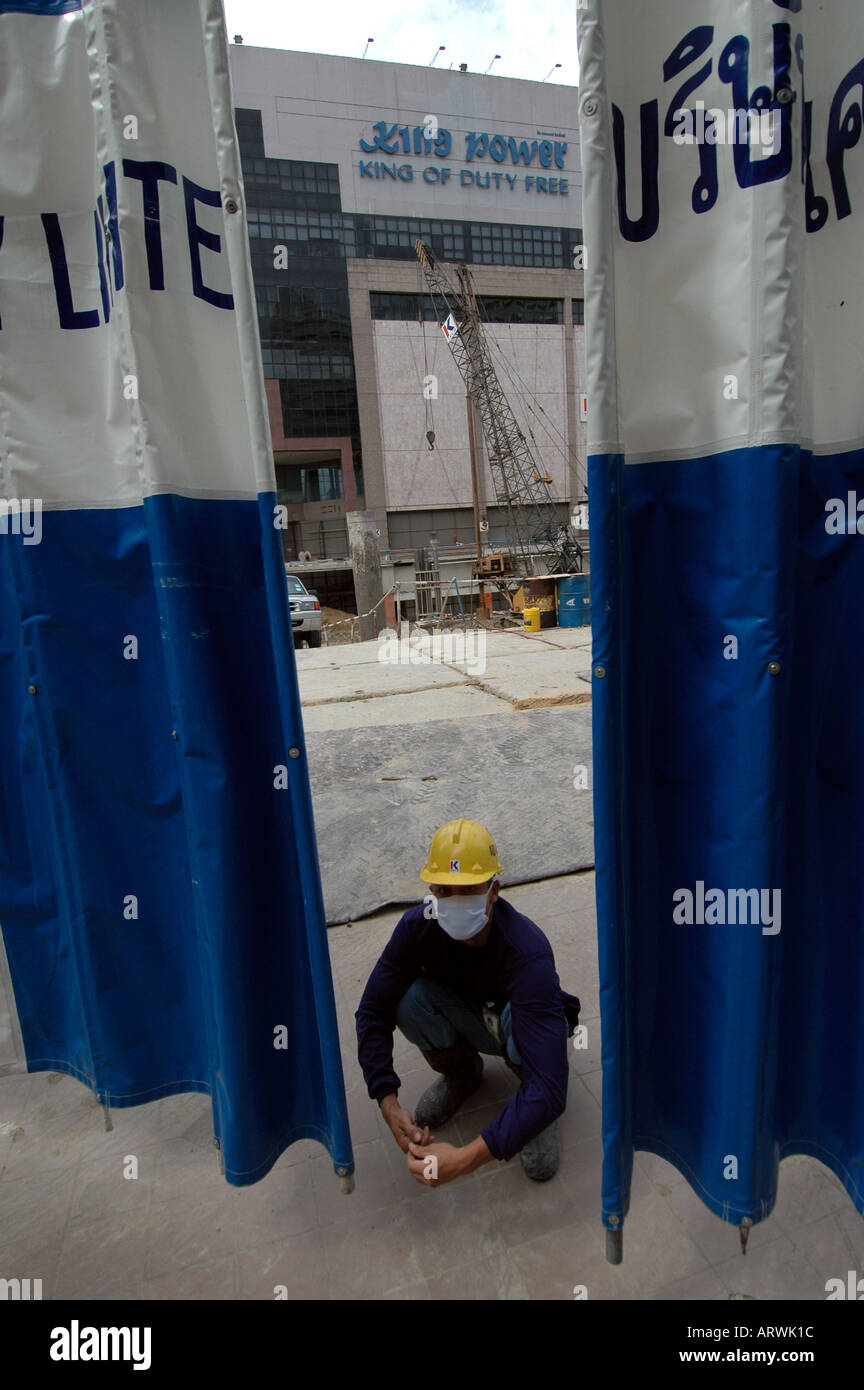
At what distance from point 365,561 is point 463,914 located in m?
31.4

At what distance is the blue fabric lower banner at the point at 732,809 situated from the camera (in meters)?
1.37

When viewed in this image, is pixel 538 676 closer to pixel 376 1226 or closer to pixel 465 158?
pixel 376 1226

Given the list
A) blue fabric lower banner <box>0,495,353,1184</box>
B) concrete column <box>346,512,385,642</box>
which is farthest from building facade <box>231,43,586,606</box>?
blue fabric lower banner <box>0,495,353,1184</box>

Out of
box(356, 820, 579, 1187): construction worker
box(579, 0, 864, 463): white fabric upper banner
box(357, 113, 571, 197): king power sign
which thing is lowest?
box(356, 820, 579, 1187): construction worker

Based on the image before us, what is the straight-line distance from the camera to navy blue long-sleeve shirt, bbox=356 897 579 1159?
181 cm

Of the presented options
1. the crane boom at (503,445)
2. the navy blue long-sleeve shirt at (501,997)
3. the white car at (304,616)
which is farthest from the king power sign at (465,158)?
the navy blue long-sleeve shirt at (501,997)

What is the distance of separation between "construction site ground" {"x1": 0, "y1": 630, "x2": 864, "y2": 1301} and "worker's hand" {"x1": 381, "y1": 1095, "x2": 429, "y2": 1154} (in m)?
0.21

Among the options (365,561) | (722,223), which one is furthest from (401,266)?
(722,223)

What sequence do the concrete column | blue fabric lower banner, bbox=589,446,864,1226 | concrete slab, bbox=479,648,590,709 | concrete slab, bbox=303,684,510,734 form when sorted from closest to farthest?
blue fabric lower banner, bbox=589,446,864,1226 → concrete slab, bbox=303,684,510,734 → concrete slab, bbox=479,648,590,709 → the concrete column

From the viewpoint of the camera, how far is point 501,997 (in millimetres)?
2127

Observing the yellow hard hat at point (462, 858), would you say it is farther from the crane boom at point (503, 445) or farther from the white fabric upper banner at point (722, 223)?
the crane boom at point (503, 445)

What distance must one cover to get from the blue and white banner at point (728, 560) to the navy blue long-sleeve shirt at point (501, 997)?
10.8 inches

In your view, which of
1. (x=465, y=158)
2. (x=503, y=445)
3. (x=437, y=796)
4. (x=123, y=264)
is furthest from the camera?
(x=465, y=158)

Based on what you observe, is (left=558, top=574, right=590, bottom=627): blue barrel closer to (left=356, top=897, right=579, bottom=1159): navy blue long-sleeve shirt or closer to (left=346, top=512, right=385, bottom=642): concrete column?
(left=356, top=897, right=579, bottom=1159): navy blue long-sleeve shirt
